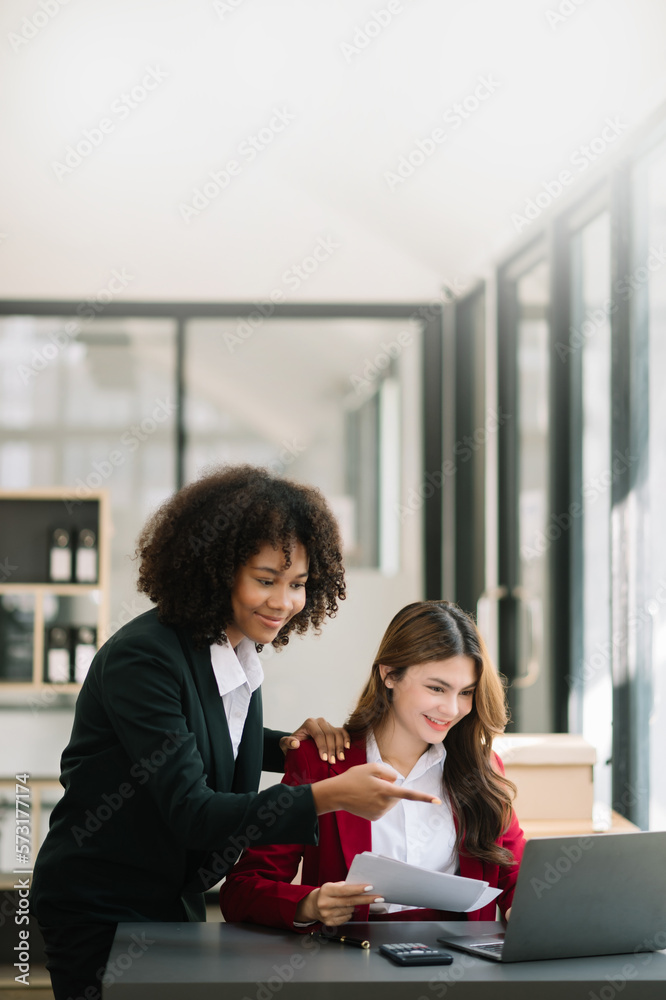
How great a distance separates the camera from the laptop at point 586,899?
1.46 metres

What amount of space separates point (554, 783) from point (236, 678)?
135cm

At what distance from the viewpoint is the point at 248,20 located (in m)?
3.56

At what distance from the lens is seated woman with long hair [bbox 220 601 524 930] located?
73.9 inches

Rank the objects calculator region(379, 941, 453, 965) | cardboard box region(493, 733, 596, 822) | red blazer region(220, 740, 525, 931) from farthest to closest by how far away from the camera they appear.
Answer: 1. cardboard box region(493, 733, 596, 822)
2. red blazer region(220, 740, 525, 931)
3. calculator region(379, 941, 453, 965)

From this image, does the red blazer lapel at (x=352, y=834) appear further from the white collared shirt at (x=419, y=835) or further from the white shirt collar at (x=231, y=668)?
the white shirt collar at (x=231, y=668)

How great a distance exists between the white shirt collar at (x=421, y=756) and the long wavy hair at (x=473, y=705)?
0.01 metres

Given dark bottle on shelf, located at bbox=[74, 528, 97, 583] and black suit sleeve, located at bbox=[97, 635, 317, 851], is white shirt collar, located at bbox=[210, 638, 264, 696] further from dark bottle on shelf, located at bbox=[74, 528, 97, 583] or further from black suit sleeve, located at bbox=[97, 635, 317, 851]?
dark bottle on shelf, located at bbox=[74, 528, 97, 583]

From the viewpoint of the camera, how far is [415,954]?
59.7 inches

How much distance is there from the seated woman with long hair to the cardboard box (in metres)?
0.70

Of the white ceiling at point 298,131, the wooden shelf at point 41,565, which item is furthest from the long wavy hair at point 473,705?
the wooden shelf at point 41,565

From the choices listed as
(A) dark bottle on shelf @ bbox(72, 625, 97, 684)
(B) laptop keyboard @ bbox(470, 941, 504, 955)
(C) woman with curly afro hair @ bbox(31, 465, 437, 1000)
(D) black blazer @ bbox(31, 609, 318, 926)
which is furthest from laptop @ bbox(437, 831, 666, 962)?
(A) dark bottle on shelf @ bbox(72, 625, 97, 684)

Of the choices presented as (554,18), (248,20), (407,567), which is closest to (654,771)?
(407,567)

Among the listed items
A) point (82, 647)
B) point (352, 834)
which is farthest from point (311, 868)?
point (82, 647)

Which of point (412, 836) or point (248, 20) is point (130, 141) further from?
point (412, 836)
